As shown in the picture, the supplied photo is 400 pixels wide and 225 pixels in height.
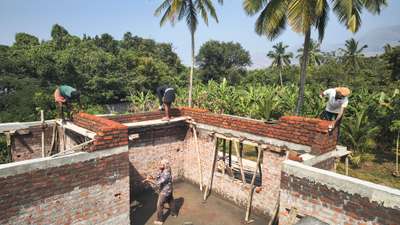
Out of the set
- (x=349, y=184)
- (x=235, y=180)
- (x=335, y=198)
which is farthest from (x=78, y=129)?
(x=349, y=184)

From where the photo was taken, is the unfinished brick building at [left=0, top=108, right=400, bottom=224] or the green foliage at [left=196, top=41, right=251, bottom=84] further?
the green foliage at [left=196, top=41, right=251, bottom=84]

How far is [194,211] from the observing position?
7.66 m

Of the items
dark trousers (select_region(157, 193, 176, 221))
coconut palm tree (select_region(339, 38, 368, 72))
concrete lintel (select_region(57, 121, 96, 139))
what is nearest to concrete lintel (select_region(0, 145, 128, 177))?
concrete lintel (select_region(57, 121, 96, 139))

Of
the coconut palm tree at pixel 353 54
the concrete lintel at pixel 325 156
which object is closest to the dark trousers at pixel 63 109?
the concrete lintel at pixel 325 156

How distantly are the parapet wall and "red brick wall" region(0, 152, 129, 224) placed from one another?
3.53 meters

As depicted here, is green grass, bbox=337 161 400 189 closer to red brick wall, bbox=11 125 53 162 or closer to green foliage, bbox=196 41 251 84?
red brick wall, bbox=11 125 53 162

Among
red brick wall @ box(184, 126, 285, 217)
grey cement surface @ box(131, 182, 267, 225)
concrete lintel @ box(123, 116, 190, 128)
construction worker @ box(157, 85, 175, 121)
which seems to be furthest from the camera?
construction worker @ box(157, 85, 175, 121)

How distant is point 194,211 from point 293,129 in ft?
11.6

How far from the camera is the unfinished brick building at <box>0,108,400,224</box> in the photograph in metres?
4.57

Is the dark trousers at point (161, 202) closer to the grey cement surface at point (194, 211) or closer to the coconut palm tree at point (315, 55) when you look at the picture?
the grey cement surface at point (194, 211)

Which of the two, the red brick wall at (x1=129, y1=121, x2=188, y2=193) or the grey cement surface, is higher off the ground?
the red brick wall at (x1=129, y1=121, x2=188, y2=193)

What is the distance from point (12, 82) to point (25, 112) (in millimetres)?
3697

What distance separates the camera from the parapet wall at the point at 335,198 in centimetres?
390

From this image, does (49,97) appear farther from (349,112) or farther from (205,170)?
(349,112)
